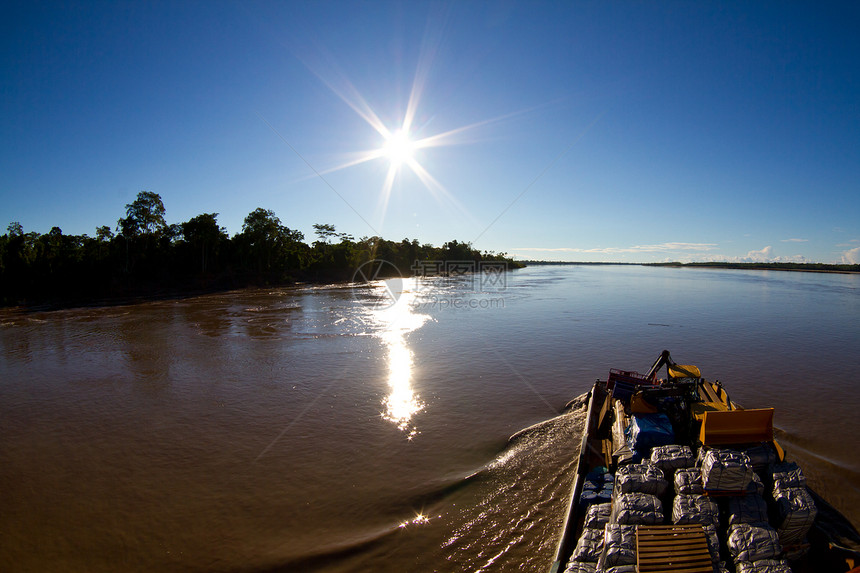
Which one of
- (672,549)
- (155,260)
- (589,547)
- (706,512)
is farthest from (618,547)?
(155,260)

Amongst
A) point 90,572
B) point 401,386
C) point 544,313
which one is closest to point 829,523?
point 401,386

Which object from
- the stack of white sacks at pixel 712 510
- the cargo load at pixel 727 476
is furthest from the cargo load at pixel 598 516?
the cargo load at pixel 727 476

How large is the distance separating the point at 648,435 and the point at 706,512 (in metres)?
1.44

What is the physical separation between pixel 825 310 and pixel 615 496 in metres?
39.1

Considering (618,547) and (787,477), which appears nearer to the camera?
(618,547)

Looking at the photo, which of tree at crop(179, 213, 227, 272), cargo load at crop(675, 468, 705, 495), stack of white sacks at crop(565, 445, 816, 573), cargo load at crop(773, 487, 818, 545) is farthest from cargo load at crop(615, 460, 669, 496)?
tree at crop(179, 213, 227, 272)

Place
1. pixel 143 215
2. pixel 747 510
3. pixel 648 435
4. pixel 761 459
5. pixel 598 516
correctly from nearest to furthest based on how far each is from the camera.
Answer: pixel 747 510
pixel 598 516
pixel 761 459
pixel 648 435
pixel 143 215

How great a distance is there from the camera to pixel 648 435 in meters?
5.45

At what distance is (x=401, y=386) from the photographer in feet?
37.2

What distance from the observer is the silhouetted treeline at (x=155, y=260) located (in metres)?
36.3

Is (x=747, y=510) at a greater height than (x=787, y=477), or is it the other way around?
(x=787, y=477)

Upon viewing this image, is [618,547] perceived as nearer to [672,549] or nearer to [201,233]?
[672,549]

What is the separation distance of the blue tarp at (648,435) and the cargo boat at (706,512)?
1 cm

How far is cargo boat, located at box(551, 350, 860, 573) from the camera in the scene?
3738 millimetres
